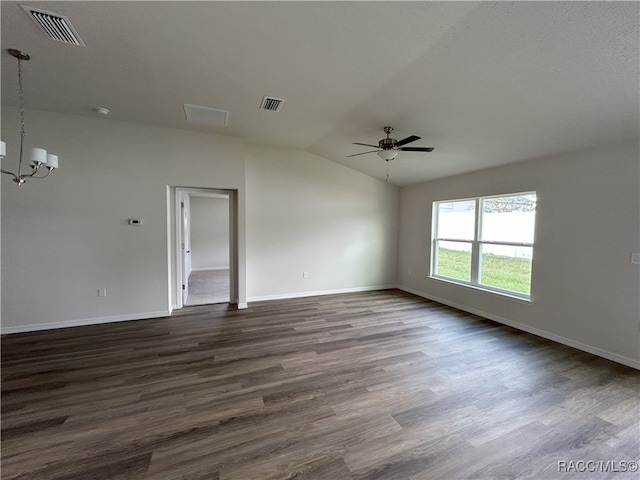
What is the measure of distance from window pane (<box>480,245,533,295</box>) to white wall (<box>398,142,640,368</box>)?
6.6 inches

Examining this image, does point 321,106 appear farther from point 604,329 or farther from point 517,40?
point 604,329

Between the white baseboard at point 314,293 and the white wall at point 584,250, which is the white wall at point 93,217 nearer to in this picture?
the white baseboard at point 314,293

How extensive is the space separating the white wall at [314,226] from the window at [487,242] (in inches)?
50.4

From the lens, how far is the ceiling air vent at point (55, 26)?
2012 millimetres

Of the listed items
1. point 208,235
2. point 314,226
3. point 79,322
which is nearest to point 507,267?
point 314,226

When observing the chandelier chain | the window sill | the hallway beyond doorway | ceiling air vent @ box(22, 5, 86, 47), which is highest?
ceiling air vent @ box(22, 5, 86, 47)

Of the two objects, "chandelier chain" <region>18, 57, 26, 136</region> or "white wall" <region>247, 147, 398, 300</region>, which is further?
"white wall" <region>247, 147, 398, 300</region>

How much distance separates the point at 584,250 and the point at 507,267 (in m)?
1.07

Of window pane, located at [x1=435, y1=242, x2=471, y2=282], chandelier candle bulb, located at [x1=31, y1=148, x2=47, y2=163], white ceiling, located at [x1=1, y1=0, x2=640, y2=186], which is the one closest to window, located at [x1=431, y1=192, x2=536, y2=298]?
window pane, located at [x1=435, y1=242, x2=471, y2=282]

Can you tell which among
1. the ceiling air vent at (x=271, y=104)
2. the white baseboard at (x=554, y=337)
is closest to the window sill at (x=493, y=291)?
the white baseboard at (x=554, y=337)

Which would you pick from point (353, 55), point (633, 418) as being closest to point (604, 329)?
point (633, 418)

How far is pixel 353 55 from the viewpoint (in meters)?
2.44

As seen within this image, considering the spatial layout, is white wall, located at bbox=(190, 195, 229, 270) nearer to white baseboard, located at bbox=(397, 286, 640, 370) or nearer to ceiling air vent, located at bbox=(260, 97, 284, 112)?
ceiling air vent, located at bbox=(260, 97, 284, 112)

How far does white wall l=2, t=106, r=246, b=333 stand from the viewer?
→ 3.64m
